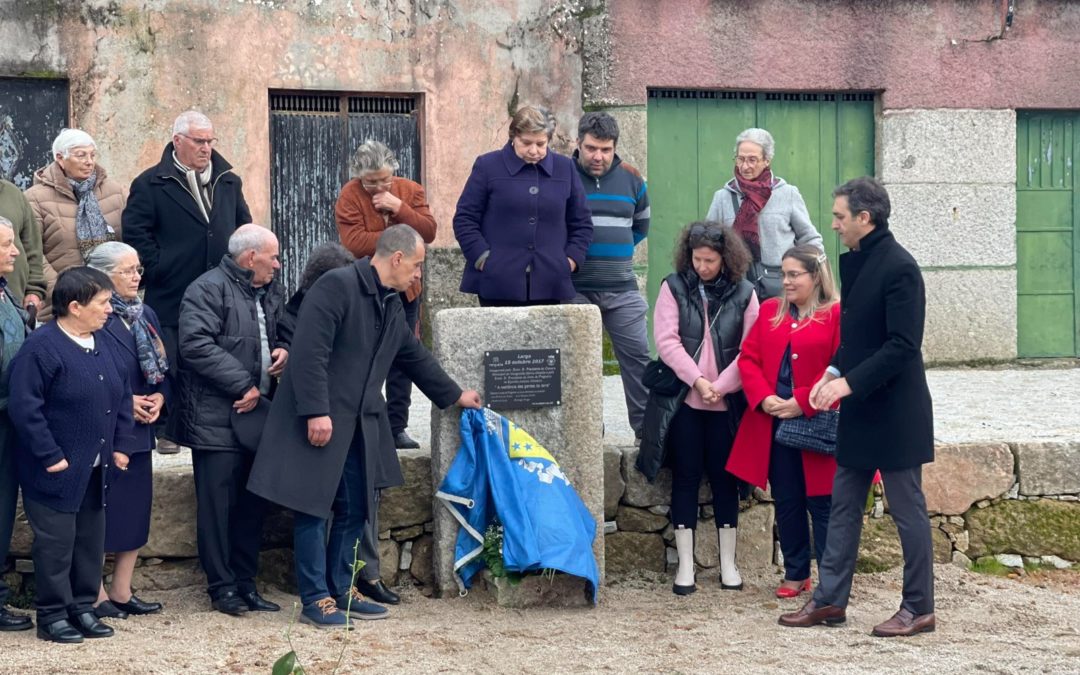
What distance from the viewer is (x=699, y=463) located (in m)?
6.86

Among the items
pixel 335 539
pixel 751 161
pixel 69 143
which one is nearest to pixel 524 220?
pixel 751 161

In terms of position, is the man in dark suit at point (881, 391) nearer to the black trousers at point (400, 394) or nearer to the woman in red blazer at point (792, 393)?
the woman in red blazer at point (792, 393)

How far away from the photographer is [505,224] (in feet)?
22.8

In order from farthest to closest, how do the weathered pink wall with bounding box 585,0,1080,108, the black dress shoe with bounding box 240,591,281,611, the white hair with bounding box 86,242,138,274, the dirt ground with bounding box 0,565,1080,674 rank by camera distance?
the weathered pink wall with bounding box 585,0,1080,108 → the black dress shoe with bounding box 240,591,281,611 → the white hair with bounding box 86,242,138,274 → the dirt ground with bounding box 0,565,1080,674

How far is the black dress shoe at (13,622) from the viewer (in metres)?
5.86

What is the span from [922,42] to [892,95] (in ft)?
1.48

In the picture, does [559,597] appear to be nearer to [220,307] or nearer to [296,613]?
[296,613]

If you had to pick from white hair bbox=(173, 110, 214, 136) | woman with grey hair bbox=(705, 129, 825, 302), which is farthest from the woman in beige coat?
woman with grey hair bbox=(705, 129, 825, 302)

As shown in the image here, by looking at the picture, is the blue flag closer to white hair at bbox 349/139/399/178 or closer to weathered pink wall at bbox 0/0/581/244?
white hair at bbox 349/139/399/178

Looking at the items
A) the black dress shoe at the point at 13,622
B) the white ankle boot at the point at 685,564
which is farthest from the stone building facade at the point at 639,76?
the black dress shoe at the point at 13,622

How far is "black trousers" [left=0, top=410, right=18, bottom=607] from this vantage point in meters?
5.78

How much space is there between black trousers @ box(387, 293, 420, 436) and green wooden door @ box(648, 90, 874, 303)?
139 inches

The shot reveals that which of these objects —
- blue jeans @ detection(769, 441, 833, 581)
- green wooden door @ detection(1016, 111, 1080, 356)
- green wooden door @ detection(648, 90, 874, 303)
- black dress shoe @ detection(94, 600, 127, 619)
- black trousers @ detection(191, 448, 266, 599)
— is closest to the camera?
black dress shoe @ detection(94, 600, 127, 619)

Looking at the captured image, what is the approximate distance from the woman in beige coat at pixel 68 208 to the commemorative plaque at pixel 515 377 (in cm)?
187
